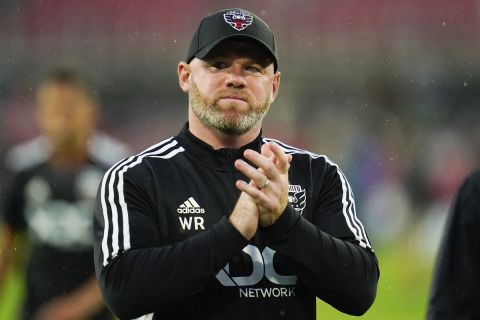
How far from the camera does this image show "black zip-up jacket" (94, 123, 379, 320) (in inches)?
80.7

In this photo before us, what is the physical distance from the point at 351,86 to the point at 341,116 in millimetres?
368

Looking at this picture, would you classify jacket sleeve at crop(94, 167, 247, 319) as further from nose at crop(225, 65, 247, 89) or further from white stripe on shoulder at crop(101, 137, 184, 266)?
nose at crop(225, 65, 247, 89)

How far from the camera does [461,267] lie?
8.93 feet

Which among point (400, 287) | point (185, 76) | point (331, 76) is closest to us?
point (185, 76)

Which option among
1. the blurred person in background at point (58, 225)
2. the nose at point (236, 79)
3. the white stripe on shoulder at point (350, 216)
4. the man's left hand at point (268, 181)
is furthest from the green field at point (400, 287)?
the man's left hand at point (268, 181)

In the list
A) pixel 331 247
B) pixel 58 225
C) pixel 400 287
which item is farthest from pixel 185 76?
pixel 400 287

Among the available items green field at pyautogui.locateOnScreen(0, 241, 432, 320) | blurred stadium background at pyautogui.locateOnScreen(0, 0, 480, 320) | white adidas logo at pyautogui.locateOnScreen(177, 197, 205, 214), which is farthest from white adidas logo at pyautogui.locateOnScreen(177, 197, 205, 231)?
blurred stadium background at pyautogui.locateOnScreen(0, 0, 480, 320)

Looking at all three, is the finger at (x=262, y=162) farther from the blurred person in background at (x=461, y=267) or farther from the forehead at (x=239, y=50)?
the blurred person in background at (x=461, y=267)

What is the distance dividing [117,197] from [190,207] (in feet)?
0.55

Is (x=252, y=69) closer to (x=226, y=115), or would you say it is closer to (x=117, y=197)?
(x=226, y=115)

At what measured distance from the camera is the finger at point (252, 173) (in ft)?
6.59

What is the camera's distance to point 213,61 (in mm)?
2277

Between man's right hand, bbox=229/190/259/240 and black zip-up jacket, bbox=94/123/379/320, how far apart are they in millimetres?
14

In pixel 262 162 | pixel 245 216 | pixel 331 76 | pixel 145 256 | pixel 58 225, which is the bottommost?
pixel 331 76
